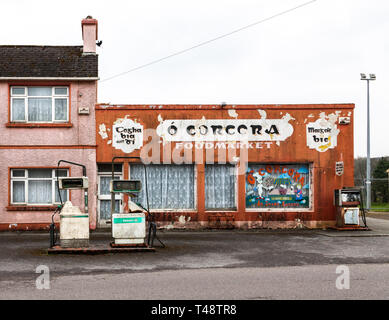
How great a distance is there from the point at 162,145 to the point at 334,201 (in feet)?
23.3

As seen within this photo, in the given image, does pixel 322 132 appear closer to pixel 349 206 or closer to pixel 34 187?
pixel 349 206

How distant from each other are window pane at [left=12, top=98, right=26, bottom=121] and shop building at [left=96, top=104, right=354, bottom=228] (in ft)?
9.70

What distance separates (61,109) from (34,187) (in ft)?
10.4

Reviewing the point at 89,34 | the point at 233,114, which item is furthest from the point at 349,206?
the point at 89,34

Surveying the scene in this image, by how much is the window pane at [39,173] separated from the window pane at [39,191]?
0.63 ft

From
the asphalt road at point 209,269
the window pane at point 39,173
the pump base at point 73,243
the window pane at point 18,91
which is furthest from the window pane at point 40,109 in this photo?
the pump base at point 73,243

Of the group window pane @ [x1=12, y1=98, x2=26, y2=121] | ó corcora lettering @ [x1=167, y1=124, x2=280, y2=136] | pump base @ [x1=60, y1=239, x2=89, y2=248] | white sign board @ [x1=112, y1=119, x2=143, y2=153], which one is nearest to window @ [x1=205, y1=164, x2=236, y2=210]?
ó corcora lettering @ [x1=167, y1=124, x2=280, y2=136]

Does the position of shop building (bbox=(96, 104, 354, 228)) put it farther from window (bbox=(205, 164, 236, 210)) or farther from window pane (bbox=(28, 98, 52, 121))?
window pane (bbox=(28, 98, 52, 121))

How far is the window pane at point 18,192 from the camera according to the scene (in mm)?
19656

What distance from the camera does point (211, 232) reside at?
62.7ft

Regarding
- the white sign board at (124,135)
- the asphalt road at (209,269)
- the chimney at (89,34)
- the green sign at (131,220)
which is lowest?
the asphalt road at (209,269)

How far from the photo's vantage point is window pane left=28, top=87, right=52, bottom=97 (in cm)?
1984

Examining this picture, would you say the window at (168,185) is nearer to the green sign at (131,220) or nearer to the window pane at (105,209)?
the window pane at (105,209)

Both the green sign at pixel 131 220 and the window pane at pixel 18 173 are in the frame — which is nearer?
the green sign at pixel 131 220
